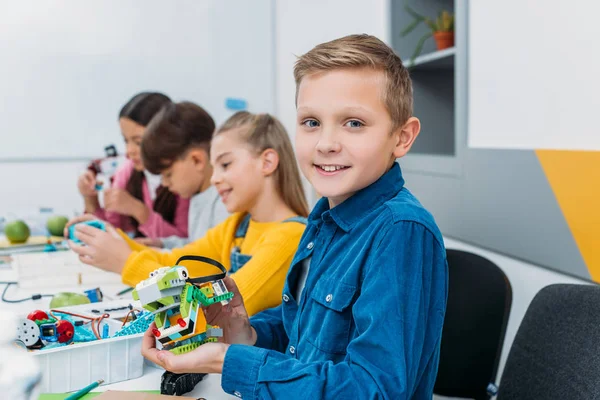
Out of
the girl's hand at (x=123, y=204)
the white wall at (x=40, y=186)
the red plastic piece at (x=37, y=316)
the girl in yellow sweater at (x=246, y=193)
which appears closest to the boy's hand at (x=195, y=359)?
the red plastic piece at (x=37, y=316)

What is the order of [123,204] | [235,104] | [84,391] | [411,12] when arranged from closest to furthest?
[84,391], [411,12], [123,204], [235,104]

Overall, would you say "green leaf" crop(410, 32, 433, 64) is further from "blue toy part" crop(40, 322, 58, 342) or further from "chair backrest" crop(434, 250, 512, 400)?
"blue toy part" crop(40, 322, 58, 342)

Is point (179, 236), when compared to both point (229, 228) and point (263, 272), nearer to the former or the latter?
point (229, 228)

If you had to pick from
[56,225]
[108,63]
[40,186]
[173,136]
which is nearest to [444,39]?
[173,136]

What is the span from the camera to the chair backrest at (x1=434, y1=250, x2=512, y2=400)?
119 cm

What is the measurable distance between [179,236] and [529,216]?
1.47 meters

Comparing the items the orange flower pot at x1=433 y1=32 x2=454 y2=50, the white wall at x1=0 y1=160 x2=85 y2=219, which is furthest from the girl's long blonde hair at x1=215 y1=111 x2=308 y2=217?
the white wall at x1=0 y1=160 x2=85 y2=219

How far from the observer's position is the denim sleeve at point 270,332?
1012mm

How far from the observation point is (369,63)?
0.81 metres

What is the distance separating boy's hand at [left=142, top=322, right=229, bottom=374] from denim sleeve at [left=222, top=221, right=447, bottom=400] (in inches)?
0.6

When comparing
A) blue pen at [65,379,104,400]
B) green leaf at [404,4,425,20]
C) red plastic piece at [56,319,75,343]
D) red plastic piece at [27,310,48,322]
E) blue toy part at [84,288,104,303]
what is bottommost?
blue toy part at [84,288,104,303]

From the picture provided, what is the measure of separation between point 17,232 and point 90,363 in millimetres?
1434

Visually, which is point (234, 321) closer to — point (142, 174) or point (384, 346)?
point (384, 346)

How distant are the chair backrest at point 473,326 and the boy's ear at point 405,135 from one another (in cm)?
48
